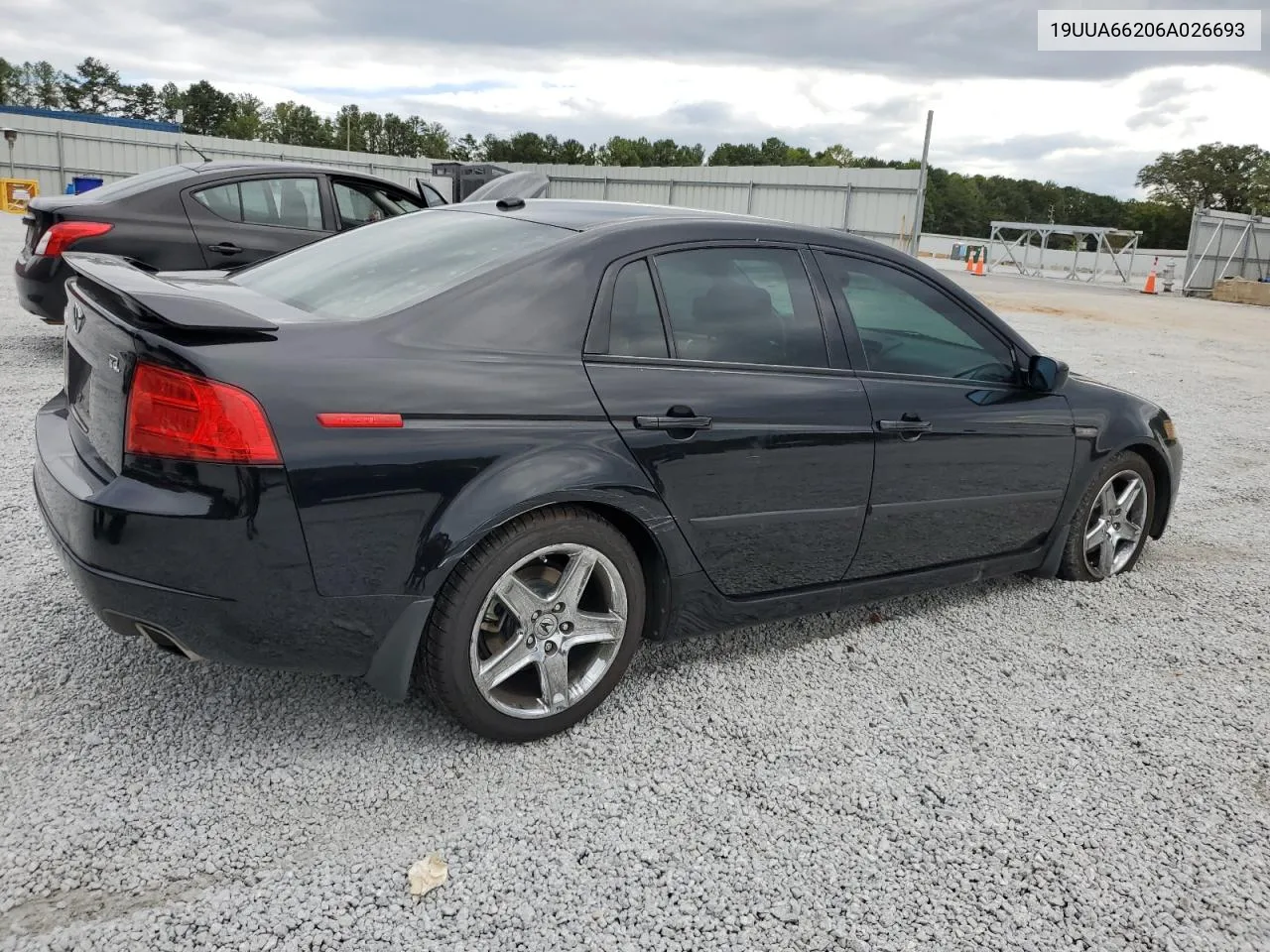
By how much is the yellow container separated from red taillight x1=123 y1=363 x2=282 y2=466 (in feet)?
99.4

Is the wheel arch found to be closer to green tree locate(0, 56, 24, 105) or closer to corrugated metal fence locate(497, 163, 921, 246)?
corrugated metal fence locate(497, 163, 921, 246)

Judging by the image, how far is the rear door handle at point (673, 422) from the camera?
3043 millimetres

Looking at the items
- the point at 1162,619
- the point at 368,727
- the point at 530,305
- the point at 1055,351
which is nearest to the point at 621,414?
the point at 530,305

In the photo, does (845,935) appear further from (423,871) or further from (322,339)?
(322,339)

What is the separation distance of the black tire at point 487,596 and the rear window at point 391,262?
71 centimetres

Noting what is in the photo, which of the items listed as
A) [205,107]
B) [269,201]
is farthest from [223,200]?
[205,107]

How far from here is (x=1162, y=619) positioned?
438cm

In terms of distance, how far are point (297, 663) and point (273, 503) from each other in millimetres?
455

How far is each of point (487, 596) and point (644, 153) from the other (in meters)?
107

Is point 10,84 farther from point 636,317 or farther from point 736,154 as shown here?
point 636,317

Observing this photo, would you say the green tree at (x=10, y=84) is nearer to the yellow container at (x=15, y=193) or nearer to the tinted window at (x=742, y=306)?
the yellow container at (x=15, y=193)

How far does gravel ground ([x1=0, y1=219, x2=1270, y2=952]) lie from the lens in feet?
7.67

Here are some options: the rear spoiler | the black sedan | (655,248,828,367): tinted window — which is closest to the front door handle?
(655,248,828,367): tinted window

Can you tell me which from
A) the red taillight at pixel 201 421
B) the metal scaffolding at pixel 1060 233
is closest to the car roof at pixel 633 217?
the red taillight at pixel 201 421
